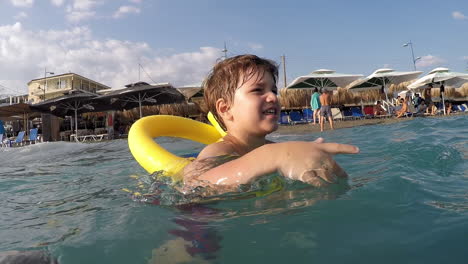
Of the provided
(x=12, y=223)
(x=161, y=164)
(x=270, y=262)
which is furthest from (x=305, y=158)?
(x=12, y=223)

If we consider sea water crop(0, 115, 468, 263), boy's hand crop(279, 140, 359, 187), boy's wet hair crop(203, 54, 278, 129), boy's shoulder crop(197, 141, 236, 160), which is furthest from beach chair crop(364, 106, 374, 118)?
boy's hand crop(279, 140, 359, 187)

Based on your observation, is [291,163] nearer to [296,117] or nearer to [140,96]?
[140,96]

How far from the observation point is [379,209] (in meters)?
1.22

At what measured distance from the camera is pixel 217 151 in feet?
6.01

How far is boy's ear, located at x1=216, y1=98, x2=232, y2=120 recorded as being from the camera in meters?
2.09

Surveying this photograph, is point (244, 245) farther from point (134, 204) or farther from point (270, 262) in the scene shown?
point (134, 204)

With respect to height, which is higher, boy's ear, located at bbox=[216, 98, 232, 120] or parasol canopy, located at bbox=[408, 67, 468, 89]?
parasol canopy, located at bbox=[408, 67, 468, 89]

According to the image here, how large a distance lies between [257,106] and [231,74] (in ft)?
1.03

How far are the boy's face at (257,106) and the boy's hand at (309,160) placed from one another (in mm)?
511

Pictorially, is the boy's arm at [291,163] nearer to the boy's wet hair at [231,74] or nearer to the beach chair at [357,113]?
the boy's wet hair at [231,74]

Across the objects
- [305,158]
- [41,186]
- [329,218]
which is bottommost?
[41,186]

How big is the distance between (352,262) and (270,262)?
0.22 m

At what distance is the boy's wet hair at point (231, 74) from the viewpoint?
6.64 feet

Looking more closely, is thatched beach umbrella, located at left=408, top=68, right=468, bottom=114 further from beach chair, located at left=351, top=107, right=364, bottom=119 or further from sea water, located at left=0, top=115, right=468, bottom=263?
sea water, located at left=0, top=115, right=468, bottom=263
